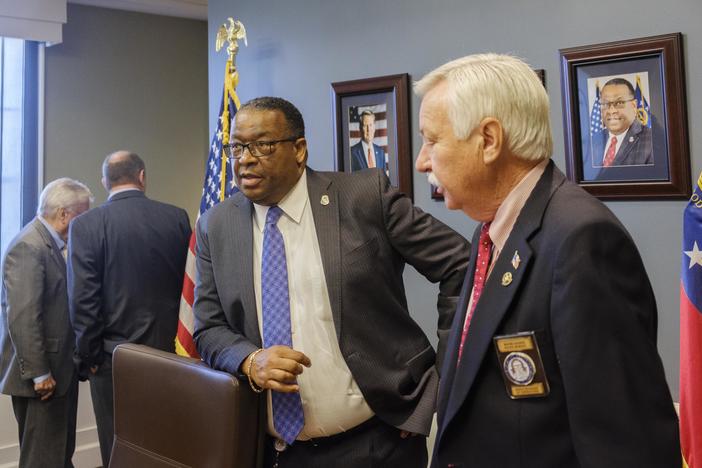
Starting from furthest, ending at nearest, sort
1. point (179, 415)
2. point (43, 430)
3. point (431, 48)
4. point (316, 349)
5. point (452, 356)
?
1. point (43, 430)
2. point (431, 48)
3. point (316, 349)
4. point (179, 415)
5. point (452, 356)

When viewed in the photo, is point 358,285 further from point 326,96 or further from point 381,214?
point 326,96

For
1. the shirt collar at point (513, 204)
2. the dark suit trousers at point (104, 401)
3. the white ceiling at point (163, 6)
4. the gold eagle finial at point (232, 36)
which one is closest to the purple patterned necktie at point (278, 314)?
the shirt collar at point (513, 204)

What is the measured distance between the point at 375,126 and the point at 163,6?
227cm

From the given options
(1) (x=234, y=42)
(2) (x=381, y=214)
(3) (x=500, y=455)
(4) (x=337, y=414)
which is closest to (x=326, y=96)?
(1) (x=234, y=42)

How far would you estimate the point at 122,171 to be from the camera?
322cm

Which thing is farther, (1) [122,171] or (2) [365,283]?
(1) [122,171]

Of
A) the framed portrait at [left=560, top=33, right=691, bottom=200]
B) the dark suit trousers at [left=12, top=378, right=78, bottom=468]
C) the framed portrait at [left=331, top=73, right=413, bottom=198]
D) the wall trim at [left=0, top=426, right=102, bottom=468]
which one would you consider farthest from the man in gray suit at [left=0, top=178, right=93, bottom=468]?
the framed portrait at [left=560, top=33, right=691, bottom=200]

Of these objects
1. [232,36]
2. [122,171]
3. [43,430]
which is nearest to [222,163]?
[122,171]

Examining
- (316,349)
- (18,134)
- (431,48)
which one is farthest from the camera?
(18,134)

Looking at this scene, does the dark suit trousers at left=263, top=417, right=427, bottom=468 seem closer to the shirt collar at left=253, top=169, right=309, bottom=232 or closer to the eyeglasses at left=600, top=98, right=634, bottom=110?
the shirt collar at left=253, top=169, right=309, bottom=232

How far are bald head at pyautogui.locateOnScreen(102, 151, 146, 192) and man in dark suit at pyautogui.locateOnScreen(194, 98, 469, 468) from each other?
→ 154 cm

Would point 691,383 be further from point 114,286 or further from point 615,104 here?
point 114,286

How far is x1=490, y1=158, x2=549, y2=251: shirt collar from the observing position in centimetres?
109

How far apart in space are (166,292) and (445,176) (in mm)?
2328
